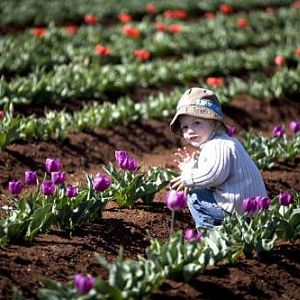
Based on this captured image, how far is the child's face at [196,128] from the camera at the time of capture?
4.99 metres

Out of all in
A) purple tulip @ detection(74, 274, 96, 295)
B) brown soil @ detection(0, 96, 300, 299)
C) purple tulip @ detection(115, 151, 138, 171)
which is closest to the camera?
purple tulip @ detection(74, 274, 96, 295)

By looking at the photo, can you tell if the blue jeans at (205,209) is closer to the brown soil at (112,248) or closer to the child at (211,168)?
the child at (211,168)

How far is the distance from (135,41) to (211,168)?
6.63m

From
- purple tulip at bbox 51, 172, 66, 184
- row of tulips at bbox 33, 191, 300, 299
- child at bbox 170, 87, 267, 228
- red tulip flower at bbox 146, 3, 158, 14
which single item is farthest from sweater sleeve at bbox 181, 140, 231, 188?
red tulip flower at bbox 146, 3, 158, 14

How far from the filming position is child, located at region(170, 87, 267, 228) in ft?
15.9

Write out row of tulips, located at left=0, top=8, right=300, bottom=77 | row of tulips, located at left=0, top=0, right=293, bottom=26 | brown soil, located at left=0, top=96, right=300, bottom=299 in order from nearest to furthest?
brown soil, located at left=0, top=96, right=300, bottom=299 < row of tulips, located at left=0, top=8, right=300, bottom=77 < row of tulips, located at left=0, top=0, right=293, bottom=26

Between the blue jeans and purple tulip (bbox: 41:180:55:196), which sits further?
the blue jeans

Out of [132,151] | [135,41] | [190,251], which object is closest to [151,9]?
[135,41]

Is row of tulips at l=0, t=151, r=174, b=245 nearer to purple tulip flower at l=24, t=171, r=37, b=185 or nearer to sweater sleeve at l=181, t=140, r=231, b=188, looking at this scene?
purple tulip flower at l=24, t=171, r=37, b=185

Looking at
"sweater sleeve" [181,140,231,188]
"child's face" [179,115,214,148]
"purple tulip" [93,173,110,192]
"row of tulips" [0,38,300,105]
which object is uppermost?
"row of tulips" [0,38,300,105]

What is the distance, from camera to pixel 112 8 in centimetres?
1440

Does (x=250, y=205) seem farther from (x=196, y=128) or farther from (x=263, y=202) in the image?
(x=196, y=128)

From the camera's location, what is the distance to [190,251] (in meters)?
4.18

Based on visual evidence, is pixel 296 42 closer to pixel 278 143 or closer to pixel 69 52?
pixel 69 52
